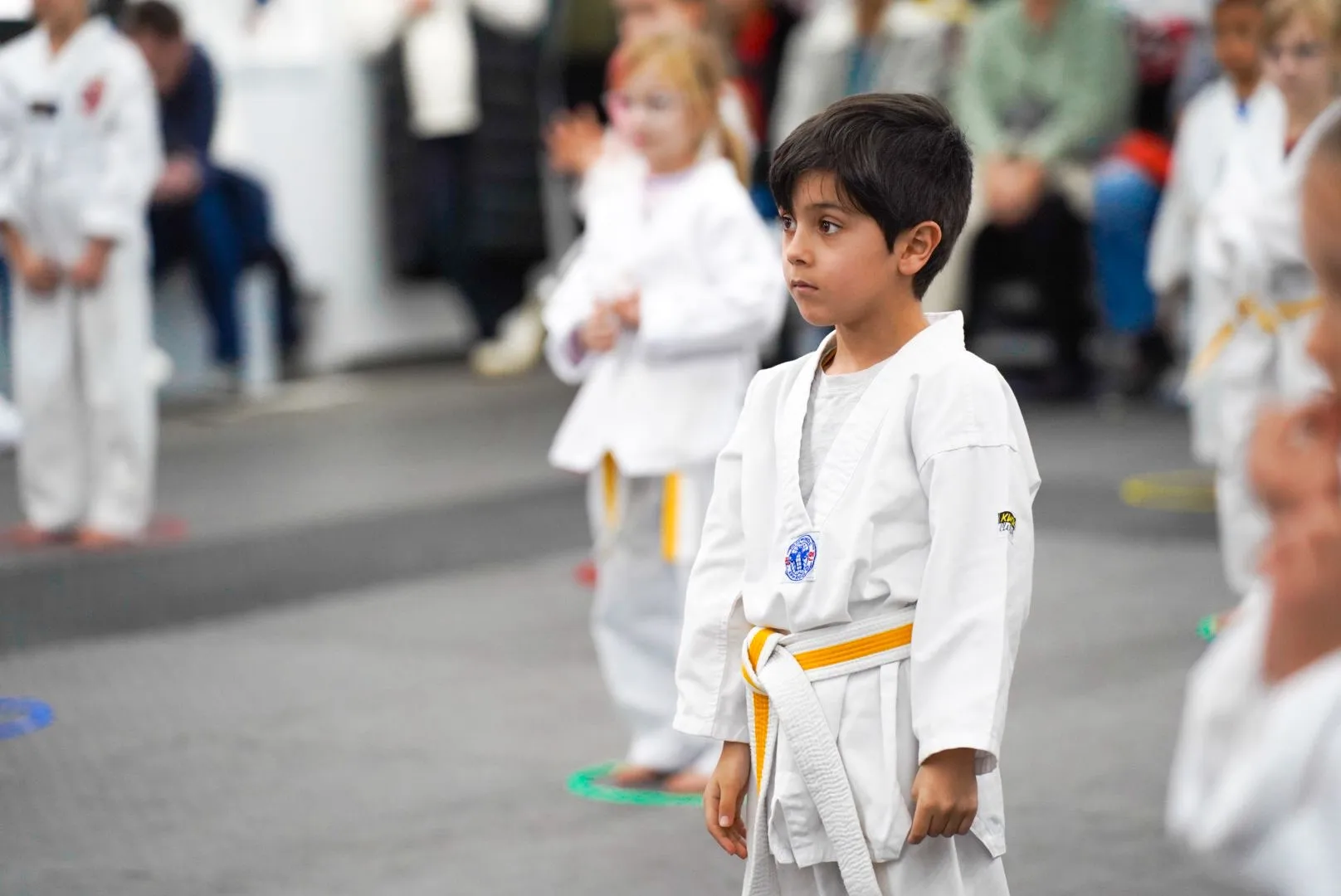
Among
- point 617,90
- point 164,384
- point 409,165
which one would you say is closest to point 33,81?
point 617,90

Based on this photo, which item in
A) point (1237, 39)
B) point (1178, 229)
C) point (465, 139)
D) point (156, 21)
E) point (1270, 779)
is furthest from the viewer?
point (465, 139)

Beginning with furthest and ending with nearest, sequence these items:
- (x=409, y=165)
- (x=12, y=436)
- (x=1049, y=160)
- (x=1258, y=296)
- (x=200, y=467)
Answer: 1. (x=409, y=165)
2. (x=1049, y=160)
3. (x=200, y=467)
4. (x=1258, y=296)
5. (x=12, y=436)

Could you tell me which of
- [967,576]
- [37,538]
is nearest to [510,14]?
[37,538]

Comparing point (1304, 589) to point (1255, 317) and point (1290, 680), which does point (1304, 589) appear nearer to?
point (1290, 680)

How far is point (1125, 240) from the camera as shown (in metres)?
9.70

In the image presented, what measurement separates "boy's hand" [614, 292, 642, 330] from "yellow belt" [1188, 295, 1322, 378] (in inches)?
78.4

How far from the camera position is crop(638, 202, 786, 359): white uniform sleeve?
4.25 m

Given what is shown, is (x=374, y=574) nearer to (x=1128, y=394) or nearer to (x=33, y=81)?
(x=33, y=81)

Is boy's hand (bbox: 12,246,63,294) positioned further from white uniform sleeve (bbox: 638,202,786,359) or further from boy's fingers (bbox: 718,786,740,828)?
boy's fingers (bbox: 718,786,740,828)

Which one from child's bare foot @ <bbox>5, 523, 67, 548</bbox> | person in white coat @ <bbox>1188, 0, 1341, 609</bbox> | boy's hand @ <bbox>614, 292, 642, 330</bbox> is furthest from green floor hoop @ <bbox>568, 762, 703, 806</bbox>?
child's bare foot @ <bbox>5, 523, 67, 548</bbox>

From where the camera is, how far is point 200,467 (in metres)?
8.72

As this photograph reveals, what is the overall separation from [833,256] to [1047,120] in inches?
308

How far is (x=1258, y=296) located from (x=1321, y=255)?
3925mm

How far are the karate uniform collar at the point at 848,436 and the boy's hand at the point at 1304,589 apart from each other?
33.2 inches
